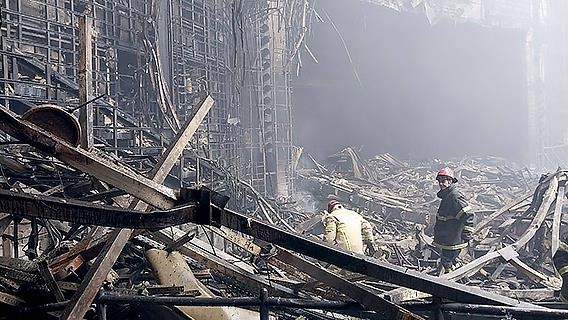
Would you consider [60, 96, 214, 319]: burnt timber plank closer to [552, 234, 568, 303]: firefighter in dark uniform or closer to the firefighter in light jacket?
[552, 234, 568, 303]: firefighter in dark uniform

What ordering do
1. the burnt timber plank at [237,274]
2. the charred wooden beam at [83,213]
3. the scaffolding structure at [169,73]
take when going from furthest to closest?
1. the scaffolding structure at [169,73]
2. the burnt timber plank at [237,274]
3. the charred wooden beam at [83,213]

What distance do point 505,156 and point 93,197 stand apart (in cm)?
3656

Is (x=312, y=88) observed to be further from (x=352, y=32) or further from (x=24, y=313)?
(x=24, y=313)

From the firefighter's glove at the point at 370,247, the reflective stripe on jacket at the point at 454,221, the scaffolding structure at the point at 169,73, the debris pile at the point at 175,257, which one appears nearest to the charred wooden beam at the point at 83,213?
the debris pile at the point at 175,257

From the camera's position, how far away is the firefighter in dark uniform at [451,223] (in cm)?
747

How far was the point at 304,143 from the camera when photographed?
1145 inches

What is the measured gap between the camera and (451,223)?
24.9 feet

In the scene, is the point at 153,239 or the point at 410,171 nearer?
the point at 153,239

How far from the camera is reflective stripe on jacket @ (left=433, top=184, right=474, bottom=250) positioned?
7465 mm

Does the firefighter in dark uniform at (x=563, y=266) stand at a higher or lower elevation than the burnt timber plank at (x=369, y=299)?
lower

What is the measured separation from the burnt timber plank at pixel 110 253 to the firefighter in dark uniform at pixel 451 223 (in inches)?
202

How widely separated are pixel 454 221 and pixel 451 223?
6cm

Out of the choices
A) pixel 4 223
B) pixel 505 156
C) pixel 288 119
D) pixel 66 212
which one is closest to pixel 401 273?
pixel 66 212

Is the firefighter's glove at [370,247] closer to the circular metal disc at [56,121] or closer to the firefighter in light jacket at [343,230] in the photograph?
the firefighter in light jacket at [343,230]
